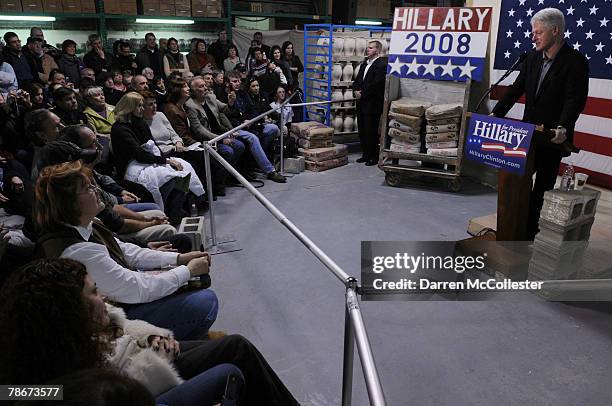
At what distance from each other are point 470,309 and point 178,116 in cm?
374

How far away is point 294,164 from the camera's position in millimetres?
6445

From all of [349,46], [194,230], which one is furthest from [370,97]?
[194,230]

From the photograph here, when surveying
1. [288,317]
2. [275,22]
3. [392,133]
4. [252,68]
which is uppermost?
[275,22]

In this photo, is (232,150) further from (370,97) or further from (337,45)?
(337,45)

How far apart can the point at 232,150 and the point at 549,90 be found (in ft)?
11.6

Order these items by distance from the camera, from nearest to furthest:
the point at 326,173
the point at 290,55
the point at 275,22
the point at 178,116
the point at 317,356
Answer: the point at 317,356 < the point at 178,116 < the point at 326,173 < the point at 290,55 < the point at 275,22

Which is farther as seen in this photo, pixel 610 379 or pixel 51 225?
pixel 610 379

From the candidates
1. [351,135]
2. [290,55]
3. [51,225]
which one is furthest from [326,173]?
[51,225]

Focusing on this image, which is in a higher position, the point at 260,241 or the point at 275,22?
the point at 275,22

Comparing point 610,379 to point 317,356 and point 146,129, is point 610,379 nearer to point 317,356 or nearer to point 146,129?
point 317,356

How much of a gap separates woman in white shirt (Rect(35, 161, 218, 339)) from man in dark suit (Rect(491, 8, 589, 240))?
7.82 ft

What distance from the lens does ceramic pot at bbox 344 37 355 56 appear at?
7492mm

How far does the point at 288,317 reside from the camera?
3.02 m

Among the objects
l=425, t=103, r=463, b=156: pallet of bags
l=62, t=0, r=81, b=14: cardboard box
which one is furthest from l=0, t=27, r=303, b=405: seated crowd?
l=425, t=103, r=463, b=156: pallet of bags
